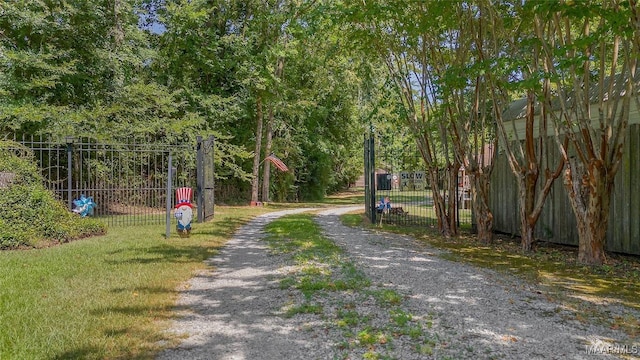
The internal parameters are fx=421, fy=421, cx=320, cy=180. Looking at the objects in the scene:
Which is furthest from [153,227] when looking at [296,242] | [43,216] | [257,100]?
[257,100]

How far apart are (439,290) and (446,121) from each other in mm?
6332

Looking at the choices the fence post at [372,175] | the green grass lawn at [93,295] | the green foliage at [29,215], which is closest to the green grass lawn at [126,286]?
the green grass lawn at [93,295]

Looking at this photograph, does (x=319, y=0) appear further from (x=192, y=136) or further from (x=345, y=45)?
(x=192, y=136)

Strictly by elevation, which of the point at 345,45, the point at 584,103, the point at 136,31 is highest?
the point at 136,31

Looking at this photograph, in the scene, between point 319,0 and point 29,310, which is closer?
point 29,310

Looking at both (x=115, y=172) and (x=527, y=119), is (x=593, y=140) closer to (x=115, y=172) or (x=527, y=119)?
(x=527, y=119)

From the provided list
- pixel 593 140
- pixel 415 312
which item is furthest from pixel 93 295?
pixel 593 140

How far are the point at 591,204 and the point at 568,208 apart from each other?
6.36ft

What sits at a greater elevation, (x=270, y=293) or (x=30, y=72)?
(x=30, y=72)

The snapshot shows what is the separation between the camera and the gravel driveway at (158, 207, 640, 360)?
3311 millimetres

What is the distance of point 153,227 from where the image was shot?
1143cm

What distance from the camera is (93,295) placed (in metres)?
4.85

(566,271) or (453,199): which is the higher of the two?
(453,199)

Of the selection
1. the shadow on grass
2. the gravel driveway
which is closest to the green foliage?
the gravel driveway
